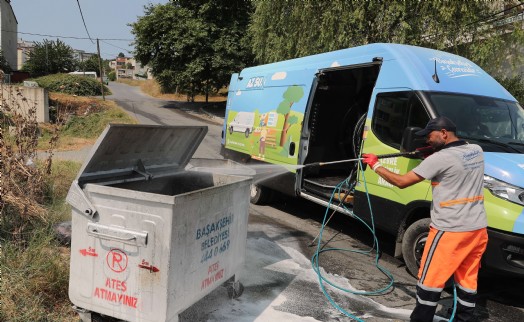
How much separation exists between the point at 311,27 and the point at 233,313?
12503 millimetres

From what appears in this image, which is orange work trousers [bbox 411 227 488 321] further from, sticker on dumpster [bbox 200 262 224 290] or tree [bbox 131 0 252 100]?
tree [bbox 131 0 252 100]

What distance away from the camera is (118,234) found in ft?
8.68

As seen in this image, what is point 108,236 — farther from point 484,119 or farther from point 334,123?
point 334,123

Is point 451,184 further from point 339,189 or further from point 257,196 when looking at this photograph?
point 257,196

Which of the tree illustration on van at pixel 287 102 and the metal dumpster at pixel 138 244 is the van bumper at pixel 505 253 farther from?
the tree illustration on van at pixel 287 102

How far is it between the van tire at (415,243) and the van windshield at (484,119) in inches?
40.7

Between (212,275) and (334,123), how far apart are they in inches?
172

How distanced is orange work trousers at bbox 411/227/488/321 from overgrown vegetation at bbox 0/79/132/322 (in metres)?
2.84

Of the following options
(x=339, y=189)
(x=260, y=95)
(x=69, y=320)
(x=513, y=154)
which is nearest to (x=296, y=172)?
(x=339, y=189)

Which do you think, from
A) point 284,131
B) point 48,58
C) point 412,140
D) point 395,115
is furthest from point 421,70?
point 48,58

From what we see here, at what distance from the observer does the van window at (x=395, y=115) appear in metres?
4.50

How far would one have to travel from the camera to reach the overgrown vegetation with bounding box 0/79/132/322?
10.1 ft

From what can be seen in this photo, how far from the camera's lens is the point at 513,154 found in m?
4.06

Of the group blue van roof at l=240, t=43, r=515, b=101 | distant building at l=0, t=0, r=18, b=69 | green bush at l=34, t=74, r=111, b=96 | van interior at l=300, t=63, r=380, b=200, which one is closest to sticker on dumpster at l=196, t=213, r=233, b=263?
blue van roof at l=240, t=43, r=515, b=101
